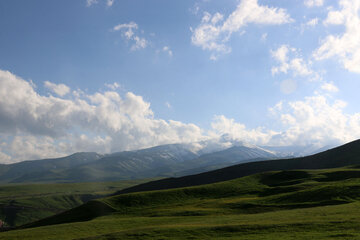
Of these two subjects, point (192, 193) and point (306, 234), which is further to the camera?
point (192, 193)

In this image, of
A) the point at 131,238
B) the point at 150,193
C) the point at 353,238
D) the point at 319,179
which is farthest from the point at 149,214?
the point at 319,179

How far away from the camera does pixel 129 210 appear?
283 ft

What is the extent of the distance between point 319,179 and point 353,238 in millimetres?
85618

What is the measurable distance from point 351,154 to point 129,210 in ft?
539

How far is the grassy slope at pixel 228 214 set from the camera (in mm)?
39500

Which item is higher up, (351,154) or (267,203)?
(351,154)

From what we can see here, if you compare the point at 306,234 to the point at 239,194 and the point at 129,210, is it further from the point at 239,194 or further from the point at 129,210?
the point at 239,194

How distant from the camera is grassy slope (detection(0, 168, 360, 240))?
130 ft

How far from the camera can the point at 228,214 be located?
219 feet

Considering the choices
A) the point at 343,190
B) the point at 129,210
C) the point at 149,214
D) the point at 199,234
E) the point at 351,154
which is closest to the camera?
the point at 199,234

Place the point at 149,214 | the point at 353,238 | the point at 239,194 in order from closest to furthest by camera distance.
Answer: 1. the point at 353,238
2. the point at 149,214
3. the point at 239,194

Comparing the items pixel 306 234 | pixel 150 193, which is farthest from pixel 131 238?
pixel 150 193

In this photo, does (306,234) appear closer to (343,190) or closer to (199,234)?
(199,234)

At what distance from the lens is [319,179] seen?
353 ft
